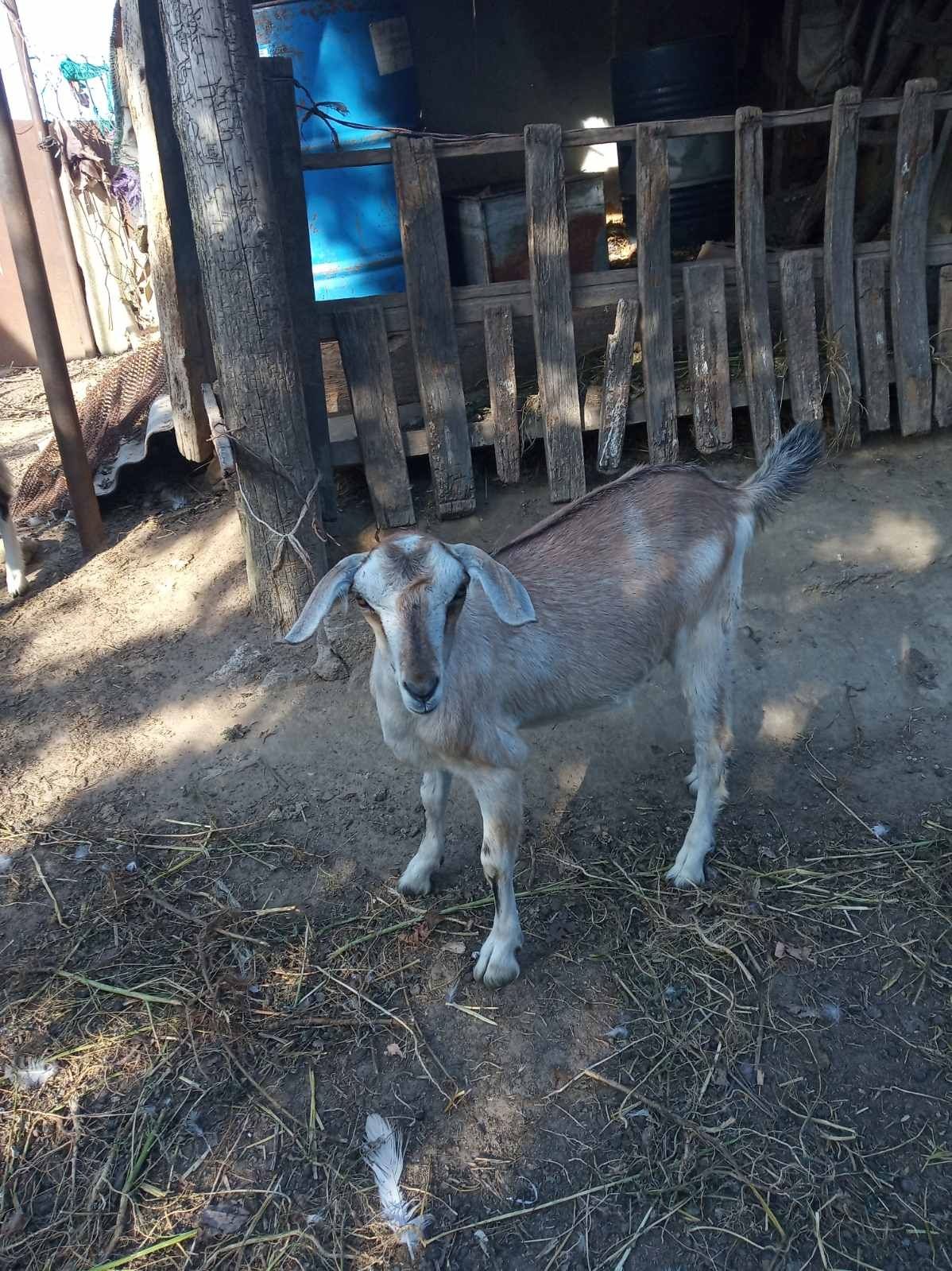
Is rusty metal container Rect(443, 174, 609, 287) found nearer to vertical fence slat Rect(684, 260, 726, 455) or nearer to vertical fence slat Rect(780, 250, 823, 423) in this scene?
vertical fence slat Rect(684, 260, 726, 455)

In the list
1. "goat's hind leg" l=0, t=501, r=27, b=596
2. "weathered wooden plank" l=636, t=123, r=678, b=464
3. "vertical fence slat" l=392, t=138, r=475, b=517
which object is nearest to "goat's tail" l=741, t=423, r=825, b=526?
"weathered wooden plank" l=636, t=123, r=678, b=464

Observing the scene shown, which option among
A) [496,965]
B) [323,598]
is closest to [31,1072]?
[496,965]

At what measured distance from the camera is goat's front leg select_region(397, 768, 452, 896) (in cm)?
346

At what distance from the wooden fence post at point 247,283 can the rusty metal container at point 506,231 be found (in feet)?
7.70

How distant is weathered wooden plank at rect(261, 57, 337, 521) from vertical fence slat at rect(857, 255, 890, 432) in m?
2.99

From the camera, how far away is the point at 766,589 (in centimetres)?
468

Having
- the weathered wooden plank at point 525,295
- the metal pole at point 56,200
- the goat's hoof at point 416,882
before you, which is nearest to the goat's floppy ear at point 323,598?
the goat's hoof at point 416,882

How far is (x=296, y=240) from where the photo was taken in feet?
14.8

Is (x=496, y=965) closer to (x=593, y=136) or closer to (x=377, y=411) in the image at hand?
(x=377, y=411)

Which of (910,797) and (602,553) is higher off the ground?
(602,553)

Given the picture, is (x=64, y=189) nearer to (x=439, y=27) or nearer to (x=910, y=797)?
(x=439, y=27)

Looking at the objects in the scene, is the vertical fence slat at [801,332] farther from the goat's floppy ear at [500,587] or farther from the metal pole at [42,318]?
the metal pole at [42,318]

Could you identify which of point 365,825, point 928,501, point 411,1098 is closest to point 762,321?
point 928,501

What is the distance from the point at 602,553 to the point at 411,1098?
77.1 inches
